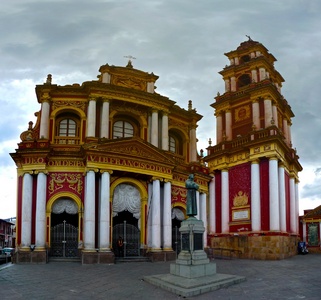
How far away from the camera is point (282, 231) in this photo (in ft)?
87.7

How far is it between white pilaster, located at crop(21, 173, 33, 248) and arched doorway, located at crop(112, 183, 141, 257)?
16.2 feet

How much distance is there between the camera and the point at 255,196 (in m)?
27.1

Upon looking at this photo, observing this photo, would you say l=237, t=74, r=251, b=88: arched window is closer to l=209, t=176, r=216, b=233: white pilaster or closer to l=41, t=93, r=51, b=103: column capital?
l=209, t=176, r=216, b=233: white pilaster

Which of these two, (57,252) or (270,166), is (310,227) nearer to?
(270,166)

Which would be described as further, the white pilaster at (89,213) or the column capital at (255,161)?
the column capital at (255,161)

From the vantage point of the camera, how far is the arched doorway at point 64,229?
886 inches

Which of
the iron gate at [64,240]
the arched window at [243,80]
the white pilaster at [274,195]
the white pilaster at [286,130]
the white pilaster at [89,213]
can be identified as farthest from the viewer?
the arched window at [243,80]

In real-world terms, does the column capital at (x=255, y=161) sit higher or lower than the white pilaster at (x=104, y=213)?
higher

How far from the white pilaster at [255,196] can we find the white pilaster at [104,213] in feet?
35.4

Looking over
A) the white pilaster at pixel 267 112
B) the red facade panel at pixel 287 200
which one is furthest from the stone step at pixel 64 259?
the white pilaster at pixel 267 112

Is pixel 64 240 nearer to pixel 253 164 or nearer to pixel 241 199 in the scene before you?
pixel 241 199

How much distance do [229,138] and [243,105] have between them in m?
2.92

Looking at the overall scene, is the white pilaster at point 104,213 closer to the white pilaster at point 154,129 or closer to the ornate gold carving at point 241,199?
the white pilaster at point 154,129

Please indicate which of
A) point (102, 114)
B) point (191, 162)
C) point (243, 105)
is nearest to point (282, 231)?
point (191, 162)
